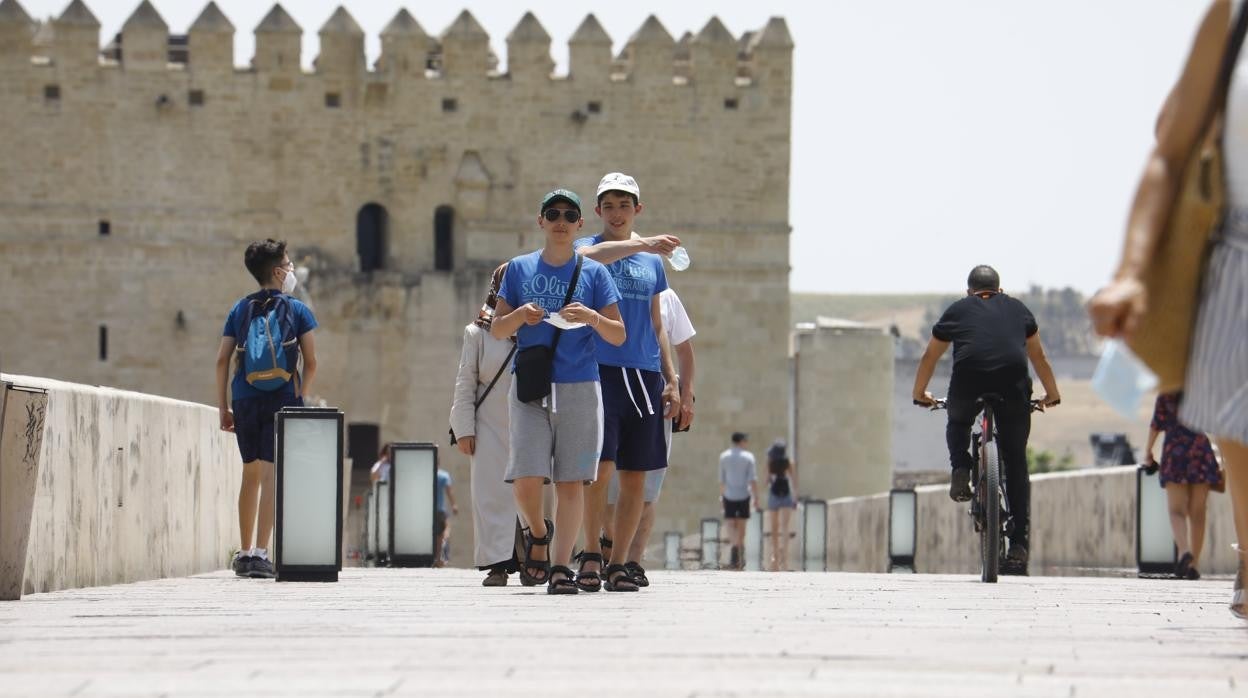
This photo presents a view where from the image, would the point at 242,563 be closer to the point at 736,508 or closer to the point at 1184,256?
the point at 1184,256

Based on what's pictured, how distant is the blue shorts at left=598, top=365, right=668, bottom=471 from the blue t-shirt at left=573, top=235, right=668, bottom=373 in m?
0.05

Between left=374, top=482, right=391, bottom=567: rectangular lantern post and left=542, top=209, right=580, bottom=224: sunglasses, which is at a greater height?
left=542, top=209, right=580, bottom=224: sunglasses

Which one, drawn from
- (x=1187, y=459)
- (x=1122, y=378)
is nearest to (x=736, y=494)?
(x=1187, y=459)

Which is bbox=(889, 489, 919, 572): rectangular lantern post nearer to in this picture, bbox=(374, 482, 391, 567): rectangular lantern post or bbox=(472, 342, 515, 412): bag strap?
bbox=(374, 482, 391, 567): rectangular lantern post

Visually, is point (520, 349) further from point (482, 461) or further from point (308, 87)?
point (308, 87)

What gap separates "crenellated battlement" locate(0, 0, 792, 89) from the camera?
39.0m

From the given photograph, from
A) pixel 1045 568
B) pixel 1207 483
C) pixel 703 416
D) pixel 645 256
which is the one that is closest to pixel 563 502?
pixel 645 256

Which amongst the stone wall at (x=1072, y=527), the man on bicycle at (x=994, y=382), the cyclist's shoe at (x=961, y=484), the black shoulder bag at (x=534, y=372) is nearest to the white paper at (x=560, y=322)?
the black shoulder bag at (x=534, y=372)

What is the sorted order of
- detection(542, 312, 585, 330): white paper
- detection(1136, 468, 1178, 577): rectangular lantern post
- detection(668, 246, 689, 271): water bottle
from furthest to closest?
detection(1136, 468, 1178, 577): rectangular lantern post
detection(668, 246, 689, 271): water bottle
detection(542, 312, 585, 330): white paper

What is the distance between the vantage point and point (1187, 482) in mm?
11789

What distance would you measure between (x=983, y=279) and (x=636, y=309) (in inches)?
73.8

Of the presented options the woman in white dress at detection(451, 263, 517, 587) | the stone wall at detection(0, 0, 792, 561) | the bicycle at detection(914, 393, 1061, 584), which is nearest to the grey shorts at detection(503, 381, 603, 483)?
the woman in white dress at detection(451, 263, 517, 587)

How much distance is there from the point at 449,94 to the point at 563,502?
32.0 meters

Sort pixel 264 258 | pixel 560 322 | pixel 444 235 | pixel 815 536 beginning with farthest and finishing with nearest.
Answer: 1. pixel 444 235
2. pixel 815 536
3. pixel 264 258
4. pixel 560 322
